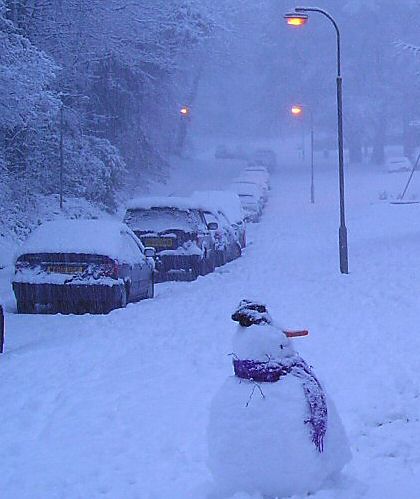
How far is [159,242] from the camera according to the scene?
A: 717 inches

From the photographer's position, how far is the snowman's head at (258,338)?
17.0 feet

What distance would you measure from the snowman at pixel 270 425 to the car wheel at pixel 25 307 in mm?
8533

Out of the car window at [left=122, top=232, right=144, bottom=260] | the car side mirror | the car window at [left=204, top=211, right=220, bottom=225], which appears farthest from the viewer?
the car window at [left=204, top=211, right=220, bottom=225]

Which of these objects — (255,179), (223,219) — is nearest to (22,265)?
(223,219)

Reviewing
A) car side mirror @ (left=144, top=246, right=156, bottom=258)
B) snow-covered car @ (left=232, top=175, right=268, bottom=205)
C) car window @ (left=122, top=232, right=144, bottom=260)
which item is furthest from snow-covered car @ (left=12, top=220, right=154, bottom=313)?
snow-covered car @ (left=232, top=175, right=268, bottom=205)

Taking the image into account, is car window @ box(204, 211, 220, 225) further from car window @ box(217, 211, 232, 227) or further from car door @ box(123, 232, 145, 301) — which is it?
car door @ box(123, 232, 145, 301)

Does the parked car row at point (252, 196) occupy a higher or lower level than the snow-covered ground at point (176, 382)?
higher

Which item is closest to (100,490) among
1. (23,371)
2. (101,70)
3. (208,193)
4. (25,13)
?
(23,371)

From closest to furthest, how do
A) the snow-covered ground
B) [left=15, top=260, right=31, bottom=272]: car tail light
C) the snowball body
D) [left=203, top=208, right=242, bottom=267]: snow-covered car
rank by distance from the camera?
the snowball body
the snow-covered ground
[left=15, top=260, right=31, bottom=272]: car tail light
[left=203, top=208, right=242, bottom=267]: snow-covered car

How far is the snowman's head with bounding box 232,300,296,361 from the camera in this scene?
17.0 feet

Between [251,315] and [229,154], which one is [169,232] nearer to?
[251,315]

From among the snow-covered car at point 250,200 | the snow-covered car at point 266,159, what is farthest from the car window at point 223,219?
the snow-covered car at point 266,159

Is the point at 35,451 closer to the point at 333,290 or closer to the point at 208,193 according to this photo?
the point at 333,290

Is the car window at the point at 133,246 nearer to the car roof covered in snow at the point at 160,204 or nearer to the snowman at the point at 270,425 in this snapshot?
the car roof covered in snow at the point at 160,204
